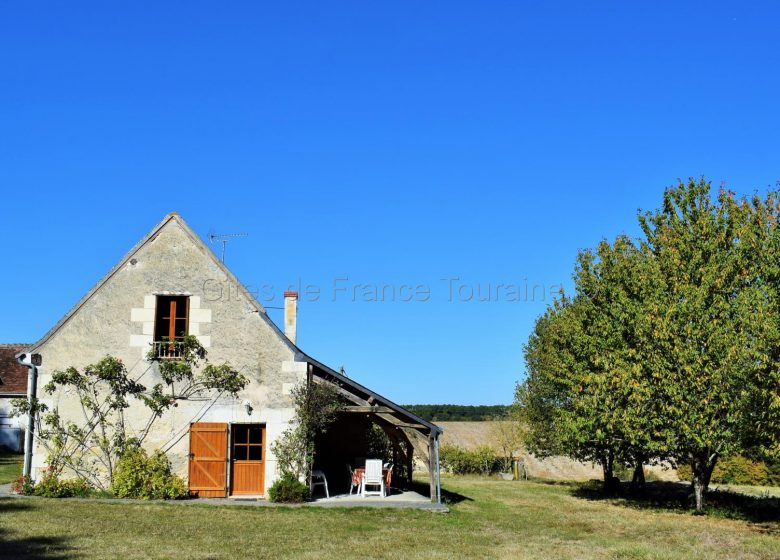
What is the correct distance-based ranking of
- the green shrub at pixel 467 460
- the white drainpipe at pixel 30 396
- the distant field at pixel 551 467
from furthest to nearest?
1. the distant field at pixel 551 467
2. the green shrub at pixel 467 460
3. the white drainpipe at pixel 30 396

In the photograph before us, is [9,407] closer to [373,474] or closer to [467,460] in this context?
[467,460]

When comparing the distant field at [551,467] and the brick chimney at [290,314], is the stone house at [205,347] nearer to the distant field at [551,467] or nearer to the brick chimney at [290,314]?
the brick chimney at [290,314]

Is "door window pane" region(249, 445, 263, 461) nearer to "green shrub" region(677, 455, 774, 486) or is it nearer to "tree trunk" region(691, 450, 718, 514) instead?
"tree trunk" region(691, 450, 718, 514)

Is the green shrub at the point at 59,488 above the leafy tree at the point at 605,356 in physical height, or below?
below

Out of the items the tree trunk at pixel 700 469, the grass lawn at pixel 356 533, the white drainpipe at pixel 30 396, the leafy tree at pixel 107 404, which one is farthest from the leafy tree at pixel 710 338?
the white drainpipe at pixel 30 396

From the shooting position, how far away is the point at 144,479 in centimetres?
1736

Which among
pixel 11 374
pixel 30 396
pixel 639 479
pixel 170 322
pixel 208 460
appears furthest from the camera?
pixel 11 374

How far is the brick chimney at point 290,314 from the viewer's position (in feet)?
A: 65.6

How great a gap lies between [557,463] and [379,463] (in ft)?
84.9

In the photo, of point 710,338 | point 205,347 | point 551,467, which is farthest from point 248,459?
point 551,467

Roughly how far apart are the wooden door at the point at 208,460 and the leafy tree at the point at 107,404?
926mm

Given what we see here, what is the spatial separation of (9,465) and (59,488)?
10510 millimetres

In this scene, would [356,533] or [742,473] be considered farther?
[742,473]

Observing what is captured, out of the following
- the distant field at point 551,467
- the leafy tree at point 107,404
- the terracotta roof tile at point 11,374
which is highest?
the terracotta roof tile at point 11,374
